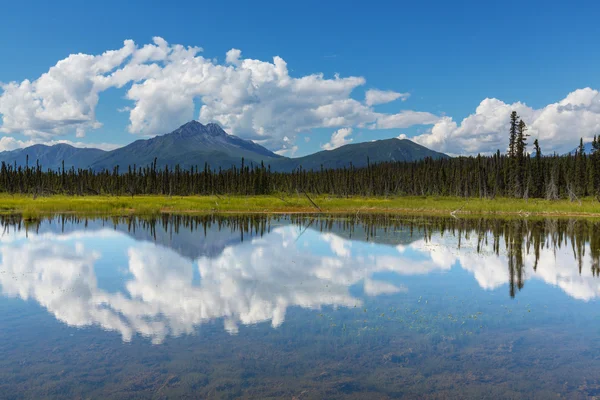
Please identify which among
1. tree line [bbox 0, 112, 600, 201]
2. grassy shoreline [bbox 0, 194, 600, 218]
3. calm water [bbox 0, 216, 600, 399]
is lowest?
calm water [bbox 0, 216, 600, 399]

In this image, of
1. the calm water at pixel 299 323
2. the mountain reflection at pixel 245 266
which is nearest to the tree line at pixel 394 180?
the mountain reflection at pixel 245 266

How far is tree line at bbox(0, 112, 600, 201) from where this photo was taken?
102625 millimetres

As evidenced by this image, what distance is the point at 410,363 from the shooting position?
34.9 feet

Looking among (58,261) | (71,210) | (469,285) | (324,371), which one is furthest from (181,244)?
(71,210)

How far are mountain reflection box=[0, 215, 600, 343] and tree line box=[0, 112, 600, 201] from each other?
6757 cm

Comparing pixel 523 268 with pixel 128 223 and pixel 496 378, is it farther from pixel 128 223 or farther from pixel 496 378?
pixel 128 223

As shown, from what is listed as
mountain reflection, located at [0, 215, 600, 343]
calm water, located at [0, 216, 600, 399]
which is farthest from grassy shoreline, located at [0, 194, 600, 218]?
calm water, located at [0, 216, 600, 399]

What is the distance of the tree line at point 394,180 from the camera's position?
103 metres

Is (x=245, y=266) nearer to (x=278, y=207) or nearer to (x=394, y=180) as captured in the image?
(x=278, y=207)

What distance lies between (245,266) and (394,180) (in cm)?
13888

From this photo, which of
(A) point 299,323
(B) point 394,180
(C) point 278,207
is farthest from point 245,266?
(B) point 394,180

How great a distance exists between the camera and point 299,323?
45.0ft

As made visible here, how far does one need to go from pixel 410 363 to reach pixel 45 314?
11.8 metres

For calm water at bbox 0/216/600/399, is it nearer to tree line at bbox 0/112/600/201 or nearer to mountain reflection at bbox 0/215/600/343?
mountain reflection at bbox 0/215/600/343
